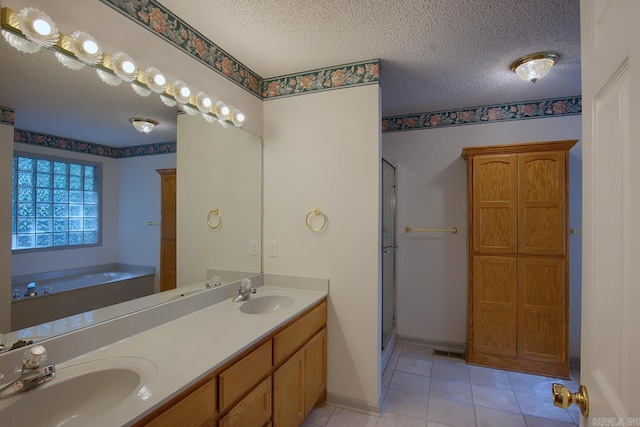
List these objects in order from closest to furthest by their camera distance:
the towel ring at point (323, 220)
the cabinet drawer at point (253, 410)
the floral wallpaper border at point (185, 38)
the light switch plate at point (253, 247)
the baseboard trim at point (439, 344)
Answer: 1. the cabinet drawer at point (253, 410)
2. the floral wallpaper border at point (185, 38)
3. the towel ring at point (323, 220)
4. the light switch plate at point (253, 247)
5. the baseboard trim at point (439, 344)

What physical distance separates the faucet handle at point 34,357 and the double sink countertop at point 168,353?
0.08 metres

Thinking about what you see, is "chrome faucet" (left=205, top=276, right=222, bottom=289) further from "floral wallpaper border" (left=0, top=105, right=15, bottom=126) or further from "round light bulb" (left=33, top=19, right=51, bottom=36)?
"round light bulb" (left=33, top=19, right=51, bottom=36)

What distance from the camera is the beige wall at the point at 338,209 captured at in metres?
2.09

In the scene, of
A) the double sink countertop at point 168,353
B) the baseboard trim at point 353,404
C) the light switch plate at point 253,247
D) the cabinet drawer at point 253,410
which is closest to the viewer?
the double sink countertop at point 168,353

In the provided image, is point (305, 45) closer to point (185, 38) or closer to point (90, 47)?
point (185, 38)

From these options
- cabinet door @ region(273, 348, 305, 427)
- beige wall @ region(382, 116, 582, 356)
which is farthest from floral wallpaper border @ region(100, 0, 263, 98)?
cabinet door @ region(273, 348, 305, 427)

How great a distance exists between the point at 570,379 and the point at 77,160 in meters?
3.74

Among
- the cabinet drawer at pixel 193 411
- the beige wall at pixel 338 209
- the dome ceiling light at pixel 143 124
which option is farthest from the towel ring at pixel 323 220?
the cabinet drawer at pixel 193 411

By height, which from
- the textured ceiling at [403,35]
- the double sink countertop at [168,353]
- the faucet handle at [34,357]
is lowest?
the double sink countertop at [168,353]

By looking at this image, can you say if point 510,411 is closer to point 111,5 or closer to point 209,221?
point 209,221

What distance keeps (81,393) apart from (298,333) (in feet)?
3.39

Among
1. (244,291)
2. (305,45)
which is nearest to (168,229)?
(244,291)

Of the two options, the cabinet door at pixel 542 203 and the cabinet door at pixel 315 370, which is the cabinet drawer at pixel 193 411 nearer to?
the cabinet door at pixel 315 370

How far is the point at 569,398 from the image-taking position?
0.70 m
